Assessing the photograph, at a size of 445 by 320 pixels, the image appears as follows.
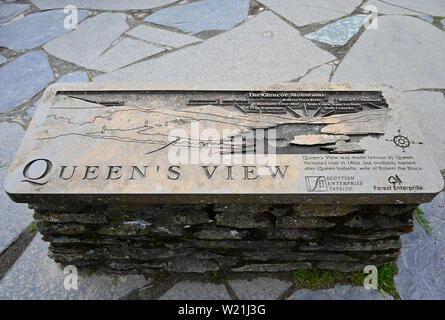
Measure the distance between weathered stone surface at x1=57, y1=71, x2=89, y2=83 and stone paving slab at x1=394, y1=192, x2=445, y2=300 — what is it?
2.54 metres

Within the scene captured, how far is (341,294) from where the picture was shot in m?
1.55

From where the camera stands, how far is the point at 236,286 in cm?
159

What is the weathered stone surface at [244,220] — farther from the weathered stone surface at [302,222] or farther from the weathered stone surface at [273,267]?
the weathered stone surface at [273,267]

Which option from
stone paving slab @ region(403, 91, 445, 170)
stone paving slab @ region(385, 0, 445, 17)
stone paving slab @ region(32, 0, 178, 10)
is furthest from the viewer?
stone paving slab @ region(32, 0, 178, 10)

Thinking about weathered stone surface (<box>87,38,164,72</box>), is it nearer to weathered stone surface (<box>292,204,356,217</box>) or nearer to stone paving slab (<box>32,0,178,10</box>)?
stone paving slab (<box>32,0,178,10</box>)

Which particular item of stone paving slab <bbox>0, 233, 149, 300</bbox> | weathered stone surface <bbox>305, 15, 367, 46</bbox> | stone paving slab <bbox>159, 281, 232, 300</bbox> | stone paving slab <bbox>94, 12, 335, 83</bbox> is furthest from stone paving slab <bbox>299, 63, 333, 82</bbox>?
stone paving slab <bbox>0, 233, 149, 300</bbox>

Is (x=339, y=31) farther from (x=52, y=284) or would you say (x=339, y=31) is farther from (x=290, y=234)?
(x=52, y=284)

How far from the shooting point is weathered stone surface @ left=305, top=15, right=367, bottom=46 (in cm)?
297

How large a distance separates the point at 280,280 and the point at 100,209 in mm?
899

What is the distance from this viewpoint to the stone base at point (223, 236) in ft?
4.51

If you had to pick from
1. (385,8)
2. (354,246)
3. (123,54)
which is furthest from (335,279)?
(385,8)

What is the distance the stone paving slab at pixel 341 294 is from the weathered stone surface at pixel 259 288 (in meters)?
0.06
